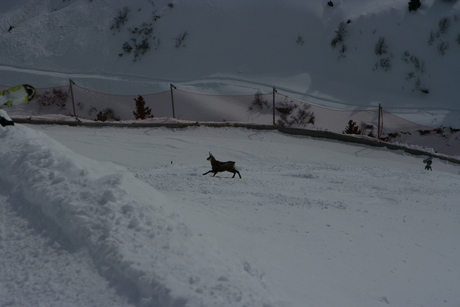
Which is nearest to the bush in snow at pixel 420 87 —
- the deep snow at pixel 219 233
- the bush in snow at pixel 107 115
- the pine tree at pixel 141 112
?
the deep snow at pixel 219 233

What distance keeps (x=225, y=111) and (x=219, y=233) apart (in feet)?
50.0

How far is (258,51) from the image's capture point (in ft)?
89.6

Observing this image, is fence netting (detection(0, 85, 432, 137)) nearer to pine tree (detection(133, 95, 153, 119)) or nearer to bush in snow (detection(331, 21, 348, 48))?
pine tree (detection(133, 95, 153, 119))

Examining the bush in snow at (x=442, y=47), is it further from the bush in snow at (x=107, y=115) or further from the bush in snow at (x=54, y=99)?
the bush in snow at (x=54, y=99)

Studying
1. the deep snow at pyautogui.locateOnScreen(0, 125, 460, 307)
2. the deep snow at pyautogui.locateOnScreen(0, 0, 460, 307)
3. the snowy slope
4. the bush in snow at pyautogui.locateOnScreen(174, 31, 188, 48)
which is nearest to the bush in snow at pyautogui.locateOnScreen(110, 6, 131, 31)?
the snowy slope

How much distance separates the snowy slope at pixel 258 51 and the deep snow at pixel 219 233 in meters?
13.3

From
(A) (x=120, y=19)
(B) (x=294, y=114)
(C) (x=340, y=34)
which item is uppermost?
(A) (x=120, y=19)

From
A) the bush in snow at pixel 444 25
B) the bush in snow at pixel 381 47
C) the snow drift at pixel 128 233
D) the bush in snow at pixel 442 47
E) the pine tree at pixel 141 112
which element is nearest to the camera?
the snow drift at pixel 128 233

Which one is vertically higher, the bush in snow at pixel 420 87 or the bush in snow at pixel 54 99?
the bush in snow at pixel 420 87

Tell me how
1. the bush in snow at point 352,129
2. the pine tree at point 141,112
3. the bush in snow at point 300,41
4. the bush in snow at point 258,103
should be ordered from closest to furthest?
the bush in snow at point 352,129 < the pine tree at point 141,112 < the bush in snow at point 258,103 < the bush in snow at point 300,41

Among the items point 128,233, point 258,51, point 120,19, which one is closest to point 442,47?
point 258,51

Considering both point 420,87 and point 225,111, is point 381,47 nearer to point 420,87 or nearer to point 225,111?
point 420,87

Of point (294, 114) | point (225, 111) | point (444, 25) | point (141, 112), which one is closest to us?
point (141, 112)

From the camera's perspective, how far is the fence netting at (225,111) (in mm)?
20002
